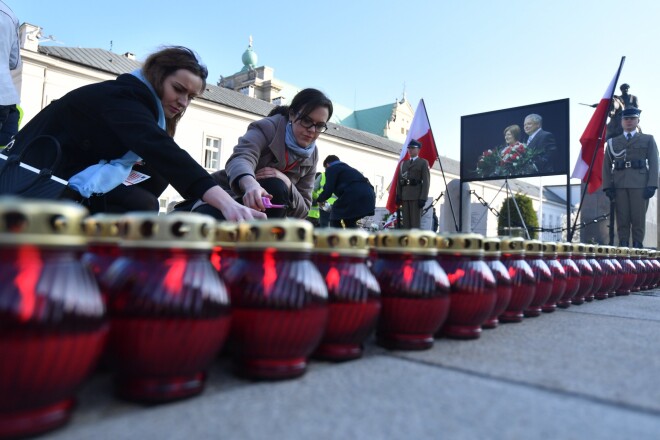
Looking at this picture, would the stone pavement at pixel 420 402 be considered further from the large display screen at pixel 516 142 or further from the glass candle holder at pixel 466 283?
the large display screen at pixel 516 142

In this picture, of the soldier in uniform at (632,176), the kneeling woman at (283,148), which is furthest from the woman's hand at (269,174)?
the soldier in uniform at (632,176)

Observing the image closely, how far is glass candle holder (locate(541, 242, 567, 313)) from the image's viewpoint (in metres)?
1.86

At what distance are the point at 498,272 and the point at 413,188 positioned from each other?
18.8ft

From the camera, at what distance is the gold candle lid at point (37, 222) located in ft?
1.87

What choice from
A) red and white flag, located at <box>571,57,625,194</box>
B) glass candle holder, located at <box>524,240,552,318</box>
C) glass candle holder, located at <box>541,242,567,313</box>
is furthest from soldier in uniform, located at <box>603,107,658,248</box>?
glass candle holder, located at <box>524,240,552,318</box>

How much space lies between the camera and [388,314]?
3.68 feet

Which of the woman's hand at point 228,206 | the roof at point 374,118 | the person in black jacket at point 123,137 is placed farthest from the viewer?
Answer: the roof at point 374,118

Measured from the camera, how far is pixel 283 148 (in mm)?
2262

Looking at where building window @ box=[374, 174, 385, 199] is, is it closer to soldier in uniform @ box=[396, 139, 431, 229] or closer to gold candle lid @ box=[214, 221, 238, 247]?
soldier in uniform @ box=[396, 139, 431, 229]

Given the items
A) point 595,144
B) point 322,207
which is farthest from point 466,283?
point 595,144

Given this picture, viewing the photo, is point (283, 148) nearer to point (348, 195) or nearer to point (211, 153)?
point (348, 195)

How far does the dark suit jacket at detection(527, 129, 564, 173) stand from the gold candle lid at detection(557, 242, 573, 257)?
4.76m

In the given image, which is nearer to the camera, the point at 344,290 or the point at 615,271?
the point at 344,290

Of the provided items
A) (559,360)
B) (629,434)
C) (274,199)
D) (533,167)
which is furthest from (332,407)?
(533,167)
